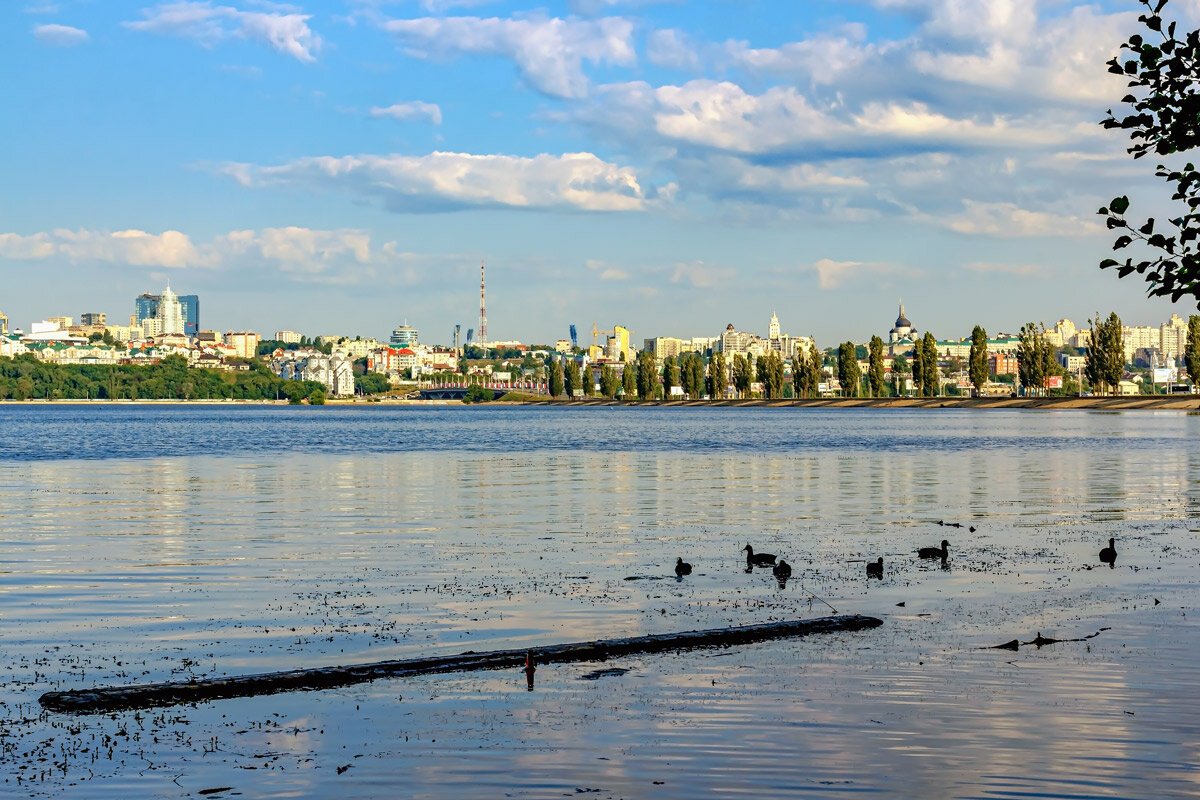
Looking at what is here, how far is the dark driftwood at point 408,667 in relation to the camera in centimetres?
1461

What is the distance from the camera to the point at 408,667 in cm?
1627

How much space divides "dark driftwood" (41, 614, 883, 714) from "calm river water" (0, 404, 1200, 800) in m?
0.28

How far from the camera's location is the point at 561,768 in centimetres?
1236

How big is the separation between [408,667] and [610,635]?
3.97 m

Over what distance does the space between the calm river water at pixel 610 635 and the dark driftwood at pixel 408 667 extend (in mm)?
275

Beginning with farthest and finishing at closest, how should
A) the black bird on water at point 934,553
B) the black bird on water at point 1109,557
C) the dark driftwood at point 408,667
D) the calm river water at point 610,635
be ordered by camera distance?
the black bird on water at point 934,553 → the black bird on water at point 1109,557 → the dark driftwood at point 408,667 → the calm river water at point 610,635

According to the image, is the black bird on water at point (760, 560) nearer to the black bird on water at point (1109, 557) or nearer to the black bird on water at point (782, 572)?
the black bird on water at point (782, 572)

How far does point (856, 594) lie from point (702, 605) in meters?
3.02

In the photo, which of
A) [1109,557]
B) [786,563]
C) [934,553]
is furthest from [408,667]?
[1109,557]

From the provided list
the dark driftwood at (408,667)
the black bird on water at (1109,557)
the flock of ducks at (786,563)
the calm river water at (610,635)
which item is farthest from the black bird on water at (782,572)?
the black bird on water at (1109,557)

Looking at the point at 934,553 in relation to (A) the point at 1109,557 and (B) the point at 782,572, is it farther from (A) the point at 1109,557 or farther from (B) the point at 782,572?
(B) the point at 782,572

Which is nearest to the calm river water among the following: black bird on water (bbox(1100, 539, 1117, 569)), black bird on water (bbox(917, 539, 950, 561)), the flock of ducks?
black bird on water (bbox(1100, 539, 1117, 569))

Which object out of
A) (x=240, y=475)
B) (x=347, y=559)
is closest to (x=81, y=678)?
(x=347, y=559)

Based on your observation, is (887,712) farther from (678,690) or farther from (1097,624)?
(1097,624)
